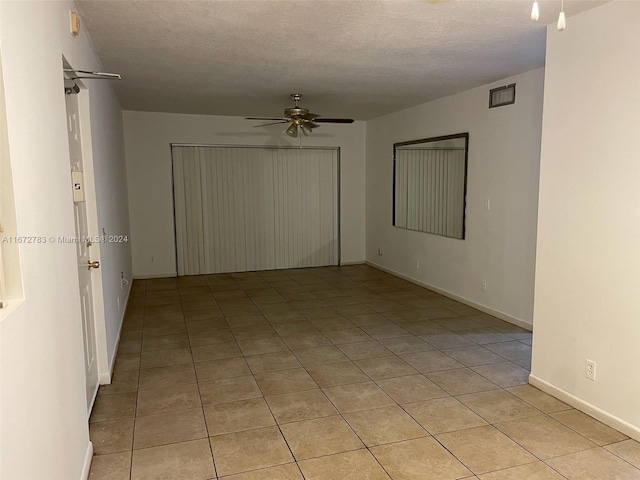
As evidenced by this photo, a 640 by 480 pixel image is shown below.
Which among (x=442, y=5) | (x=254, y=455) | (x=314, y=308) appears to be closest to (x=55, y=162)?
(x=254, y=455)

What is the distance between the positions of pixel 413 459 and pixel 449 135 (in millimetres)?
4058

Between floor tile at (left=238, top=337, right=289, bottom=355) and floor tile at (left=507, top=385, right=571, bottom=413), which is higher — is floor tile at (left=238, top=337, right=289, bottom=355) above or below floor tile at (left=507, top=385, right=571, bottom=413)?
above

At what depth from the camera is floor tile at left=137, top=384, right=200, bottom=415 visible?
2946 mm

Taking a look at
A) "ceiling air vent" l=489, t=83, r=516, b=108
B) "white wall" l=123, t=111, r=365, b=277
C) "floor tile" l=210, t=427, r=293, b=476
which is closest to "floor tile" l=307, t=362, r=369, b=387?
"floor tile" l=210, t=427, r=293, b=476

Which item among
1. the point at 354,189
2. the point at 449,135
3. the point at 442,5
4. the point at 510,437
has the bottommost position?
the point at 510,437

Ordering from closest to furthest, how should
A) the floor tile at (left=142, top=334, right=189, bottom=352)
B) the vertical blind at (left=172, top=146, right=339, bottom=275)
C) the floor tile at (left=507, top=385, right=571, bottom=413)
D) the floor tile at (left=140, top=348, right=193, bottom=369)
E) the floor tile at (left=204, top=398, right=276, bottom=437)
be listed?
the floor tile at (left=204, top=398, right=276, bottom=437) → the floor tile at (left=507, top=385, right=571, bottom=413) → the floor tile at (left=140, top=348, right=193, bottom=369) → the floor tile at (left=142, top=334, right=189, bottom=352) → the vertical blind at (left=172, top=146, right=339, bottom=275)

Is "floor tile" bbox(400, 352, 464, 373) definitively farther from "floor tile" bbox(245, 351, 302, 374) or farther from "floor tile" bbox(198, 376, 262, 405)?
"floor tile" bbox(198, 376, 262, 405)

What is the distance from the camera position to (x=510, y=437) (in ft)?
8.52

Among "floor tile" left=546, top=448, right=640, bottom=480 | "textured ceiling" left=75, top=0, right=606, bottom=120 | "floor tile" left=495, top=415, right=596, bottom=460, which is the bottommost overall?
"floor tile" left=546, top=448, right=640, bottom=480

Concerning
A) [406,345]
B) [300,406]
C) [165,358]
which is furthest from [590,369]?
[165,358]

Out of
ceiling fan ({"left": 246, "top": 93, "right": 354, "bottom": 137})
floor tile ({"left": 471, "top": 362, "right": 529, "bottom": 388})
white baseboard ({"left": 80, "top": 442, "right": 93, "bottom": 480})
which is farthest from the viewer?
ceiling fan ({"left": 246, "top": 93, "right": 354, "bottom": 137})

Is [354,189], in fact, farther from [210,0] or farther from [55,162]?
[55,162]

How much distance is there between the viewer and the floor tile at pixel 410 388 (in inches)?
121

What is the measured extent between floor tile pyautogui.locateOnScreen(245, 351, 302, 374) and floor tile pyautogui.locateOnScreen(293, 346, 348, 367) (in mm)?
65
